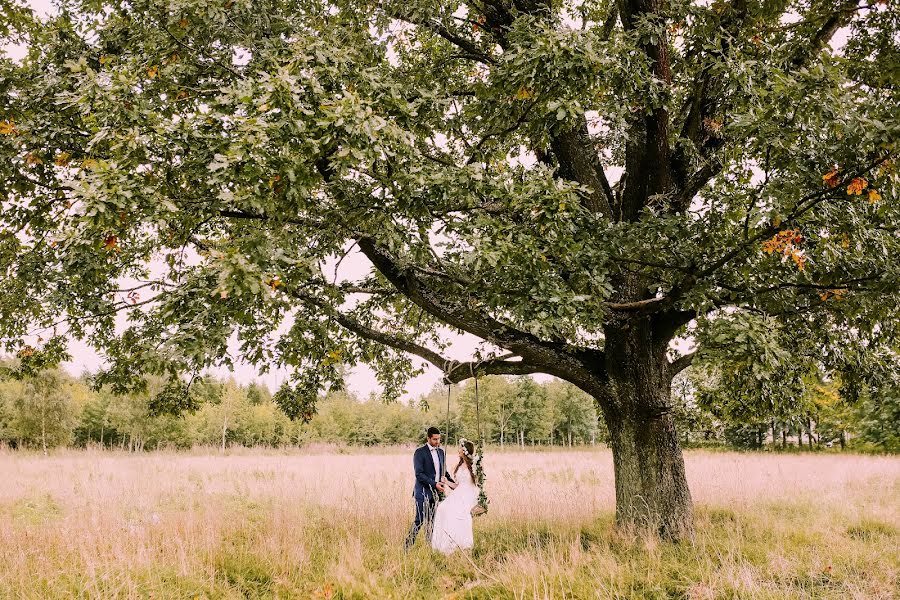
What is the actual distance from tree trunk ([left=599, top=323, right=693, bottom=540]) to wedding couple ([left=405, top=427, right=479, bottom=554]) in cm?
210

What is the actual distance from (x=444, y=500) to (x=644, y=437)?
2917 millimetres

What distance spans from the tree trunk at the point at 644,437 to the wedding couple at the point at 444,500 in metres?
2.10

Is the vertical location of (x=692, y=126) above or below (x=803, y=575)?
above

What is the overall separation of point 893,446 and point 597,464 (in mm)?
22301

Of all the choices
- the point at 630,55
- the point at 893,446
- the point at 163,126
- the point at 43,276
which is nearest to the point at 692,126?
the point at 630,55

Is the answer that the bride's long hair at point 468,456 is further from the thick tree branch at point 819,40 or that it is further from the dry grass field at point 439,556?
the thick tree branch at point 819,40

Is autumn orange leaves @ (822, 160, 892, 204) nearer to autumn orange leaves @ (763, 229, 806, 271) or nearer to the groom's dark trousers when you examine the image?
autumn orange leaves @ (763, 229, 806, 271)

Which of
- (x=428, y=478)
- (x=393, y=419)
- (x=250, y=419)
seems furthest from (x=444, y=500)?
(x=393, y=419)

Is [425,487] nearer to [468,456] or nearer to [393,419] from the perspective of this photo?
[468,456]

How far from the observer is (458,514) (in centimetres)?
748

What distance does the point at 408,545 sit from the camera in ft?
25.0

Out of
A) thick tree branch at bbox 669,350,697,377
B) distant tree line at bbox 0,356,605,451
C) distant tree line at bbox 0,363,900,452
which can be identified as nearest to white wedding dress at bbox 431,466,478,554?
thick tree branch at bbox 669,350,697,377

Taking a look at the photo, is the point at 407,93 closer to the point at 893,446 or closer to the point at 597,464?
the point at 597,464

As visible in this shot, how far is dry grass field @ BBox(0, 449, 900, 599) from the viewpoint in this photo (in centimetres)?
564
